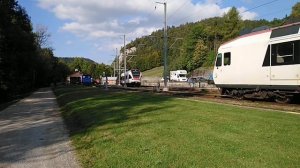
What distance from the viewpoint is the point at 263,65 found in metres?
21.7

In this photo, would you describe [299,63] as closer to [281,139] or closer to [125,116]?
[125,116]

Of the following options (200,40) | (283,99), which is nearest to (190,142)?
(283,99)

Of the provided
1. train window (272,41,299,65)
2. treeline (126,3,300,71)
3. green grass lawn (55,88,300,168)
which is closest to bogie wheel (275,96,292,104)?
train window (272,41,299,65)

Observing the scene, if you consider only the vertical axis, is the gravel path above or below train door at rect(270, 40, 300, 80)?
below

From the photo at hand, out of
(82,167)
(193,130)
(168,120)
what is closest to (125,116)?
(168,120)

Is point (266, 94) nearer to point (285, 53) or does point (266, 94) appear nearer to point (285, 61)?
point (285, 61)

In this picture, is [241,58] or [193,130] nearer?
[193,130]

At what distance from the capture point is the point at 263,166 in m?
7.28

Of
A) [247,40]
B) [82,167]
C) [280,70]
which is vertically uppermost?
[247,40]

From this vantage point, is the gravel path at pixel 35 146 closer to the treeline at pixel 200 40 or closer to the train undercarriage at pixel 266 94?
the train undercarriage at pixel 266 94

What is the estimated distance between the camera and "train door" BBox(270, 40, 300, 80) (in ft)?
63.0

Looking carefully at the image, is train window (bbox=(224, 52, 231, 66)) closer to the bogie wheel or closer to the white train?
the white train

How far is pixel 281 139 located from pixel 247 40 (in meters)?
14.4

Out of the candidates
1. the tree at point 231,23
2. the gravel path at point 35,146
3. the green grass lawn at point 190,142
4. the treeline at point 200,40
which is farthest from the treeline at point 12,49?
the tree at point 231,23
